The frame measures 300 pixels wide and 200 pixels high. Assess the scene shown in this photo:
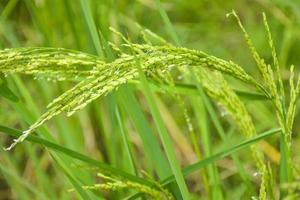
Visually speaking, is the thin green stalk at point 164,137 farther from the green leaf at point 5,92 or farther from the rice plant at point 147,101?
the green leaf at point 5,92

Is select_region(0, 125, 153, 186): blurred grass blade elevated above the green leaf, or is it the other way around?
the green leaf

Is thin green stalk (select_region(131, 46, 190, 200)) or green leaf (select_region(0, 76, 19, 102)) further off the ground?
green leaf (select_region(0, 76, 19, 102))

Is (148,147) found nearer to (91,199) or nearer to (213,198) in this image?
(91,199)

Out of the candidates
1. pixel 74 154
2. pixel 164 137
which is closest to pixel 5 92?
pixel 74 154

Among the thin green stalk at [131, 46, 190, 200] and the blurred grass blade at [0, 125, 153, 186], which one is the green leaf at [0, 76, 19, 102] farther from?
the thin green stalk at [131, 46, 190, 200]

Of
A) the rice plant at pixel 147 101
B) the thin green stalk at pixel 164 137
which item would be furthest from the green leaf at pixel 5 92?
the thin green stalk at pixel 164 137

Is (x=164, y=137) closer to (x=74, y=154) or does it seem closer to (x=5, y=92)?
(x=74, y=154)

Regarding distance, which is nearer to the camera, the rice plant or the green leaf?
the rice plant

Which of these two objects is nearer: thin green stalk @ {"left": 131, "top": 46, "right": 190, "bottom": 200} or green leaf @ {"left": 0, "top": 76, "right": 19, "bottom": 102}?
thin green stalk @ {"left": 131, "top": 46, "right": 190, "bottom": 200}

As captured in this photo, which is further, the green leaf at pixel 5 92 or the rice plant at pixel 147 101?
the green leaf at pixel 5 92

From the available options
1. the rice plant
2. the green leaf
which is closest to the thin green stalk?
the rice plant

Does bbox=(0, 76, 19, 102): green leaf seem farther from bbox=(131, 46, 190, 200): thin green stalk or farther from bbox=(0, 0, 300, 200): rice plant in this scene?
bbox=(131, 46, 190, 200): thin green stalk
